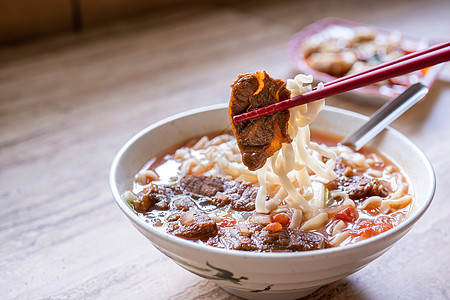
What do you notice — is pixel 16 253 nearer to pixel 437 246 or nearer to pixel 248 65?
pixel 437 246

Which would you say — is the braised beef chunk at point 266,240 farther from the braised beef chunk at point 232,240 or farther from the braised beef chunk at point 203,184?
the braised beef chunk at point 203,184

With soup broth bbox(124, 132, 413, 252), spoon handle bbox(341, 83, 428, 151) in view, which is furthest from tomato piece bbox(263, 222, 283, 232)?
spoon handle bbox(341, 83, 428, 151)

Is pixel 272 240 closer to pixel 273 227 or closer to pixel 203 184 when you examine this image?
pixel 273 227

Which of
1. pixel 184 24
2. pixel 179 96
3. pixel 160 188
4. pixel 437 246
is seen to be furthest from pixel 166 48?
pixel 437 246

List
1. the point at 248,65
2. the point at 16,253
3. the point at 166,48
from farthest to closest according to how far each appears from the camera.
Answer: the point at 166,48
the point at 248,65
the point at 16,253

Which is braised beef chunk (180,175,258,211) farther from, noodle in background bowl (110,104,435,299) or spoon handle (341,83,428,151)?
spoon handle (341,83,428,151)
